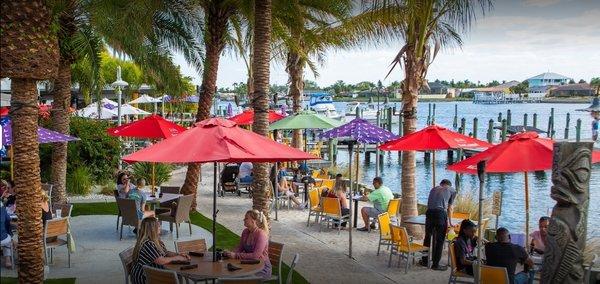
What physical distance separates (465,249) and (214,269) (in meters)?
4.17

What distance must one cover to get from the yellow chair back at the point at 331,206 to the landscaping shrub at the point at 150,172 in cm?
861

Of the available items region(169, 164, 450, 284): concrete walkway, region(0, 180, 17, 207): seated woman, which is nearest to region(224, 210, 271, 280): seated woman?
region(169, 164, 450, 284): concrete walkway

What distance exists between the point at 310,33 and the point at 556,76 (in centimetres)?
17868

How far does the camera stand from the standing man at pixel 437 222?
39.3 feet

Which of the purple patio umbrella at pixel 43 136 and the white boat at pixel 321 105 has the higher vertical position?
the white boat at pixel 321 105

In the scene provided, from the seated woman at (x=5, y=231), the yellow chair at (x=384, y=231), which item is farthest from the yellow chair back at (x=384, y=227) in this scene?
the seated woman at (x=5, y=231)

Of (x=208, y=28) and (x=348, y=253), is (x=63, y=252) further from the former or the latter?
(x=208, y=28)

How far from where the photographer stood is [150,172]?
2239 centimetres

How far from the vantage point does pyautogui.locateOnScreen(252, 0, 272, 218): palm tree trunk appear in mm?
12484

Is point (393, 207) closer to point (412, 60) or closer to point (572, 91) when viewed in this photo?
point (412, 60)

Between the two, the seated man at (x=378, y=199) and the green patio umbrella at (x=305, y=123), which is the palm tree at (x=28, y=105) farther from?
the green patio umbrella at (x=305, y=123)

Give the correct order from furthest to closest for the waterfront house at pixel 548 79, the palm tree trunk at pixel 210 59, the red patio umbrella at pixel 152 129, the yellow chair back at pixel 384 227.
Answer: the waterfront house at pixel 548 79 < the palm tree trunk at pixel 210 59 < the red patio umbrella at pixel 152 129 < the yellow chair back at pixel 384 227

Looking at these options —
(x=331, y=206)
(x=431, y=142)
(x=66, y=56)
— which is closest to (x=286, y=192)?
(x=331, y=206)

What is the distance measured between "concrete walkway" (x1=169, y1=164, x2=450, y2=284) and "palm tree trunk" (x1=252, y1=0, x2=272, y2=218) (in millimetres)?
1311
